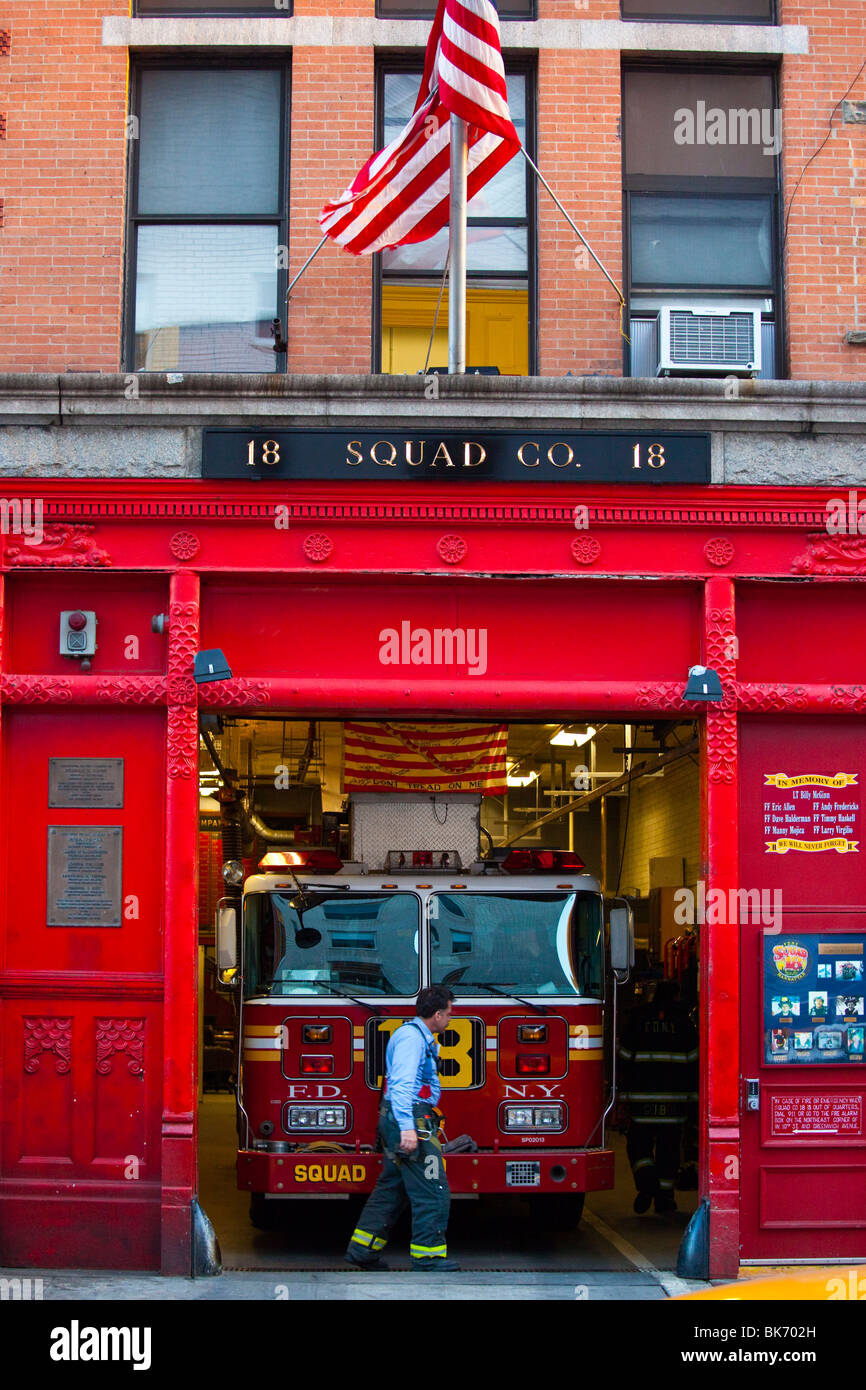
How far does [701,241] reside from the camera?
1178 cm

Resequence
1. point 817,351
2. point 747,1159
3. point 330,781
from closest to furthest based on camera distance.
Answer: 1. point 747,1159
2. point 817,351
3. point 330,781

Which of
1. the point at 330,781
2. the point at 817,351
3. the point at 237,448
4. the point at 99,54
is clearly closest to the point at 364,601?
the point at 237,448

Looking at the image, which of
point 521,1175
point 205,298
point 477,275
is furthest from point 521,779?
point 205,298

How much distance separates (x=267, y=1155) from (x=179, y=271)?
6.60 meters

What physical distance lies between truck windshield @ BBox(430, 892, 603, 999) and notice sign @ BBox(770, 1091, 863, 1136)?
5.36ft

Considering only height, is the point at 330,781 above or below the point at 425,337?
below

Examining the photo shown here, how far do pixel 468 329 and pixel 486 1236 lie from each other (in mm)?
7064

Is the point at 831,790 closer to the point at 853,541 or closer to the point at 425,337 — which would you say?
the point at 853,541

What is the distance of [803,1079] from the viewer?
10570 millimetres

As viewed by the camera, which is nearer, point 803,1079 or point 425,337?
point 803,1079

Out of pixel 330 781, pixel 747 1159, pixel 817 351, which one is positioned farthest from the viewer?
pixel 330 781

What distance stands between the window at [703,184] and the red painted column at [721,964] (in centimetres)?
257

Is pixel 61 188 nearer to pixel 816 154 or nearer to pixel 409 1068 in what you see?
pixel 816 154

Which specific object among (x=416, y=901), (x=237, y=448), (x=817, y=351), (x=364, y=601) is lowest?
(x=416, y=901)
